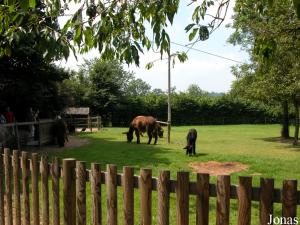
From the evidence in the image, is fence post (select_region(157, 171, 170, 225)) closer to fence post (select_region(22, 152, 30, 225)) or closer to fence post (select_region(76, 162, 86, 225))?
fence post (select_region(76, 162, 86, 225))

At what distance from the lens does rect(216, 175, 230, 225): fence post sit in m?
3.21

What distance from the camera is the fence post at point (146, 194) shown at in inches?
144

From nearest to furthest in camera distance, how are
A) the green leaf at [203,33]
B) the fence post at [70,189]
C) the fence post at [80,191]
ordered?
the fence post at [80,191], the fence post at [70,189], the green leaf at [203,33]

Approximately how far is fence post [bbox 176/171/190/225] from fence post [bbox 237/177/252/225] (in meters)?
0.43

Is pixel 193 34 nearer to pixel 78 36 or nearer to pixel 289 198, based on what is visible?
pixel 78 36

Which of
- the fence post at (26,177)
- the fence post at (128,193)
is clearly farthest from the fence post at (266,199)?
the fence post at (26,177)

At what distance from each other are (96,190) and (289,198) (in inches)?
72.4

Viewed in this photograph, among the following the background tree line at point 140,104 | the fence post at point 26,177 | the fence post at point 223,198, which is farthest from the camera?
the background tree line at point 140,104

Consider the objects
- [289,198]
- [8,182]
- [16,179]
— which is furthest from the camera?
[8,182]

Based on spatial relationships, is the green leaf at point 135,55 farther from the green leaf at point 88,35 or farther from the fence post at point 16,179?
the fence post at point 16,179

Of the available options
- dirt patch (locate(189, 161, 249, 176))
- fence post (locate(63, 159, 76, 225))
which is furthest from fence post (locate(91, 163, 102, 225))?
dirt patch (locate(189, 161, 249, 176))

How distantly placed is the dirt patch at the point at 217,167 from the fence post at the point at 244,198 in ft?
31.2

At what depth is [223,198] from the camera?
10.6ft

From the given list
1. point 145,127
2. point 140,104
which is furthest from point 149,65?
point 140,104
